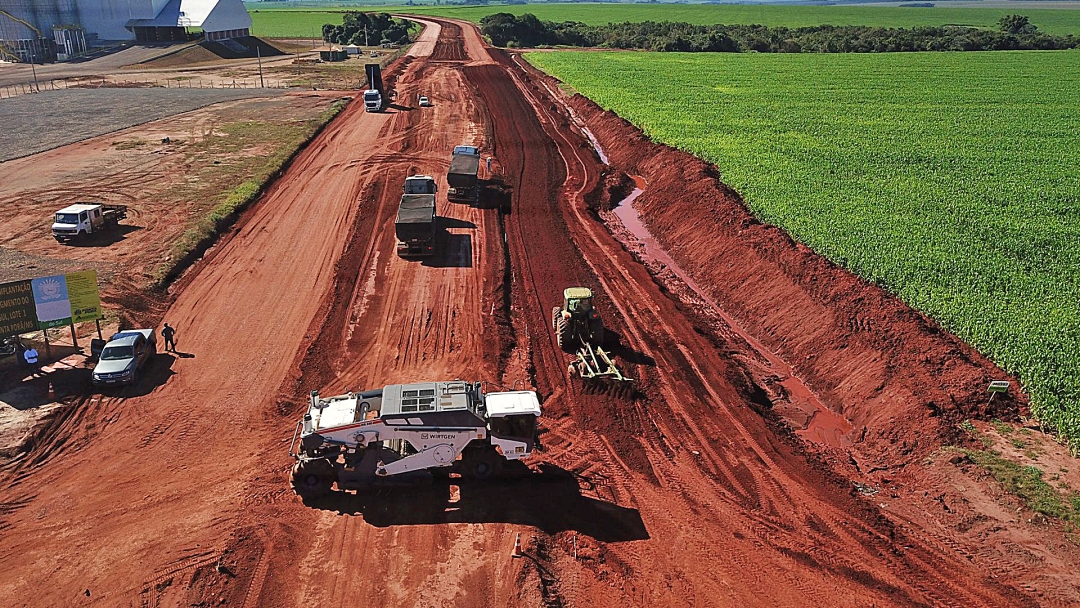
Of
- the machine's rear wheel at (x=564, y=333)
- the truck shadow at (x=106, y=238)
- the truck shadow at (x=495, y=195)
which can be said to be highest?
the truck shadow at (x=495, y=195)

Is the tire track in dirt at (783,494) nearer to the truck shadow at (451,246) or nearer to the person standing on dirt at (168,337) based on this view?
the truck shadow at (451,246)

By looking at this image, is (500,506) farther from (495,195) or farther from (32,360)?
(495,195)

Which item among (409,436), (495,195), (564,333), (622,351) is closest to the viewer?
(409,436)

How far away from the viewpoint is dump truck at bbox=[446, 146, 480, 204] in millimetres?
40094

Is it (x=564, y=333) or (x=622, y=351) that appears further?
(x=622, y=351)

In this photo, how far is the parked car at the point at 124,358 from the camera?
2222cm

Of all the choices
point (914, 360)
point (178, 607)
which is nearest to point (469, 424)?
point (178, 607)

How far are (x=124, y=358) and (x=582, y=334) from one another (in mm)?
15009

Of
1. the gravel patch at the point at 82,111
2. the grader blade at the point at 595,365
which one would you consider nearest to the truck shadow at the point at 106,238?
the gravel patch at the point at 82,111

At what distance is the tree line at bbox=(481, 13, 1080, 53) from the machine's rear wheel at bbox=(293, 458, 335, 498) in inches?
4366

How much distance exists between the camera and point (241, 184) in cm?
4266

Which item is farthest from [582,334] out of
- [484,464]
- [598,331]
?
[484,464]

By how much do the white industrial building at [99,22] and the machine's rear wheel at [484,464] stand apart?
113 m

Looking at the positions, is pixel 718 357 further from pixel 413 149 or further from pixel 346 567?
pixel 413 149
